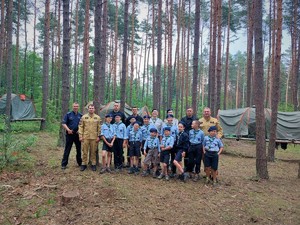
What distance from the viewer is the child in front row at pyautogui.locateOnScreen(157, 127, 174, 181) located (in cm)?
672

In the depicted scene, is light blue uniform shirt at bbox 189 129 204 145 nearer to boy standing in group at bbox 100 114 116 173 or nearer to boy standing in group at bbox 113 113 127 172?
boy standing in group at bbox 113 113 127 172

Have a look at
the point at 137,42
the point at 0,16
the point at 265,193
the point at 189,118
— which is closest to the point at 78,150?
the point at 189,118

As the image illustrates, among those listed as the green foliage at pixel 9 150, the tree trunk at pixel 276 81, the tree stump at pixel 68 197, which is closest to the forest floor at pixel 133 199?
the tree stump at pixel 68 197

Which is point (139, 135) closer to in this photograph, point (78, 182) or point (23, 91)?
point (78, 182)

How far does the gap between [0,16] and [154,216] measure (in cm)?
1871

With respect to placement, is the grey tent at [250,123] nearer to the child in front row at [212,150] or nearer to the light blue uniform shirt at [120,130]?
the child in front row at [212,150]

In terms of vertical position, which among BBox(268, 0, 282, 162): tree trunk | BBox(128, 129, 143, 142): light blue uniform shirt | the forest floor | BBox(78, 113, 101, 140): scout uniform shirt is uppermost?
BBox(268, 0, 282, 162): tree trunk

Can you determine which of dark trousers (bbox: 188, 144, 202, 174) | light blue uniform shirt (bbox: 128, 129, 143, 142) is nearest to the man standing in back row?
dark trousers (bbox: 188, 144, 202, 174)

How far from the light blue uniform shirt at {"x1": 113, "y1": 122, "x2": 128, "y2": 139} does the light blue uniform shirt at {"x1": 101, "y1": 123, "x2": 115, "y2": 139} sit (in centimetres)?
13

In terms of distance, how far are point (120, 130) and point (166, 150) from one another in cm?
144

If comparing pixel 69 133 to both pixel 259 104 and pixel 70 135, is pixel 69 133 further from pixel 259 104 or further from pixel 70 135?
pixel 259 104

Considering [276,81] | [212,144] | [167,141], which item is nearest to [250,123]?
[276,81]

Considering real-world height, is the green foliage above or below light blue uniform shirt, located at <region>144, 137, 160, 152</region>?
below

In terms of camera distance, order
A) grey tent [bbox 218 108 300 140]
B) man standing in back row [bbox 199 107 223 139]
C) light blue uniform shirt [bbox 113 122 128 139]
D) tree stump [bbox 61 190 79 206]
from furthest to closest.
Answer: grey tent [bbox 218 108 300 140] < light blue uniform shirt [bbox 113 122 128 139] < man standing in back row [bbox 199 107 223 139] < tree stump [bbox 61 190 79 206]
